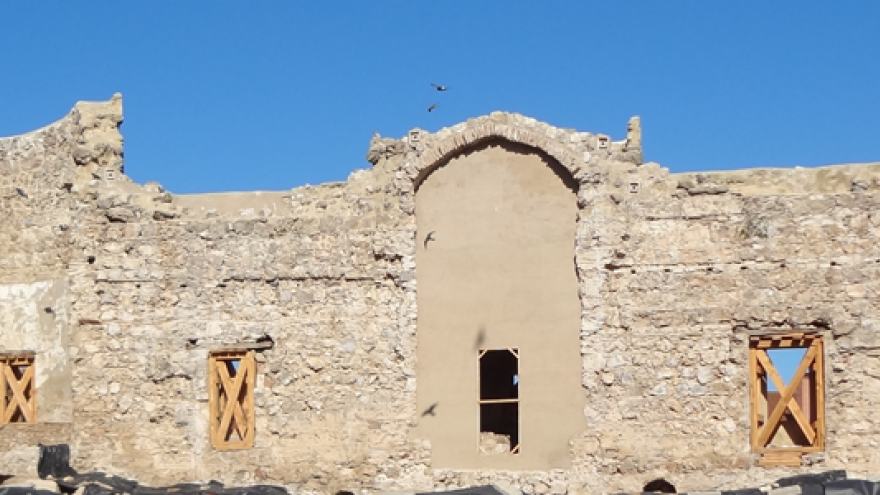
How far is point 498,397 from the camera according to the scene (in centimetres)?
1656

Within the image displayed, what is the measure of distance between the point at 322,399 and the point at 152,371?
220 cm

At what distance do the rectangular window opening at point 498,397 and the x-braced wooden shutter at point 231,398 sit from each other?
9.26ft

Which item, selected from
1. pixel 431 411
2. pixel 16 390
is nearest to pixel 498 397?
pixel 431 411

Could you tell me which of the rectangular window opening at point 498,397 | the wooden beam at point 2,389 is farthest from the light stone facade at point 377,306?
the rectangular window opening at point 498,397

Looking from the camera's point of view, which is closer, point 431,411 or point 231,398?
point 431,411

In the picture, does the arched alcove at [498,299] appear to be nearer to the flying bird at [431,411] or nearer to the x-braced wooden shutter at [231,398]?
the flying bird at [431,411]

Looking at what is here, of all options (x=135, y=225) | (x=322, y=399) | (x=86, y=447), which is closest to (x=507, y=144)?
(x=322, y=399)

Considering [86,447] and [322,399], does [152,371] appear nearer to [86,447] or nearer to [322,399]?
[86,447]

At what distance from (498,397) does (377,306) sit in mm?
2432

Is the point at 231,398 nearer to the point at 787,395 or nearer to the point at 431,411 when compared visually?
the point at 431,411

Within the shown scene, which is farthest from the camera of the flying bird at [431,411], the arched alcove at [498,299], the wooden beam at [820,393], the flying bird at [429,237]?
the flying bird at [429,237]

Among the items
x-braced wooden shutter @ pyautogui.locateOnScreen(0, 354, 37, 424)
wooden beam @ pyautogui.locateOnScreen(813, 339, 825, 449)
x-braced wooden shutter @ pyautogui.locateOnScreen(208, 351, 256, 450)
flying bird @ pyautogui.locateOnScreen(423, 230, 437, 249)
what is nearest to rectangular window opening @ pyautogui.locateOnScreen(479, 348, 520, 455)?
flying bird @ pyautogui.locateOnScreen(423, 230, 437, 249)

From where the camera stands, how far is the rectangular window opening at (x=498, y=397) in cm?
1550

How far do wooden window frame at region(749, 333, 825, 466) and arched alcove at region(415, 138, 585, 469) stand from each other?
1957mm
